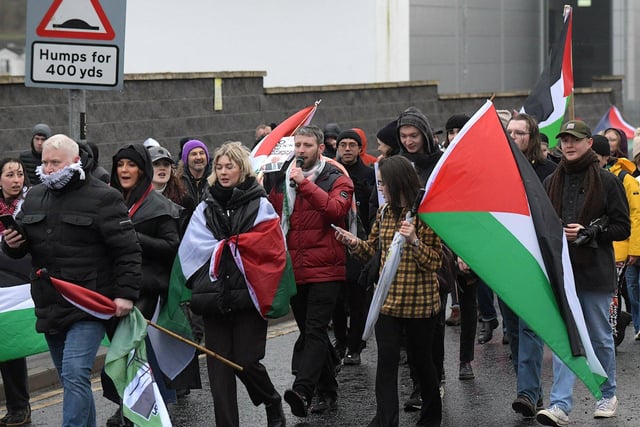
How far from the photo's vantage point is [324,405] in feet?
30.2

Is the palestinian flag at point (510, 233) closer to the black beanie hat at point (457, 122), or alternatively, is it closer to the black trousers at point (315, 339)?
the black trousers at point (315, 339)

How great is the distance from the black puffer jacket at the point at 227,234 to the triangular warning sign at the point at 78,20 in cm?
176

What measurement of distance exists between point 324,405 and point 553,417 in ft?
5.63

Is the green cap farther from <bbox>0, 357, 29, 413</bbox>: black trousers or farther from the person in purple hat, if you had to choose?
<bbox>0, 357, 29, 413</bbox>: black trousers

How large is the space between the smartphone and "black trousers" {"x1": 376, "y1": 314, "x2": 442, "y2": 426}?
2.29 m

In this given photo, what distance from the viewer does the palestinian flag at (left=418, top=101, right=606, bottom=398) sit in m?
7.52

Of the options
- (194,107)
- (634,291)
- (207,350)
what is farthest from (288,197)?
(194,107)

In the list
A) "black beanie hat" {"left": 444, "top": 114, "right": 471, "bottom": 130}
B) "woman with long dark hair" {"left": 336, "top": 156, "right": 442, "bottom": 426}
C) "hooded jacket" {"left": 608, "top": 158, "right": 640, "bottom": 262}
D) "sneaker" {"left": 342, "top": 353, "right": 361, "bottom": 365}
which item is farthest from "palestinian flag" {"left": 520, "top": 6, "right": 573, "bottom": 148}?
"woman with long dark hair" {"left": 336, "top": 156, "right": 442, "bottom": 426}

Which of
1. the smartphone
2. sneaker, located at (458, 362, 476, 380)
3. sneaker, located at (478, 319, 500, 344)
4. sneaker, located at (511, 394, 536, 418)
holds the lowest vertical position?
sneaker, located at (511, 394, 536, 418)

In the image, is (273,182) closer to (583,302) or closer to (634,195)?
(583,302)

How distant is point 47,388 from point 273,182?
2432mm

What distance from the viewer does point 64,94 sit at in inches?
631

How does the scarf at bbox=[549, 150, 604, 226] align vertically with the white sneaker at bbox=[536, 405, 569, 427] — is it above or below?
above

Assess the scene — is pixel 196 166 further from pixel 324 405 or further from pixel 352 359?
pixel 324 405
